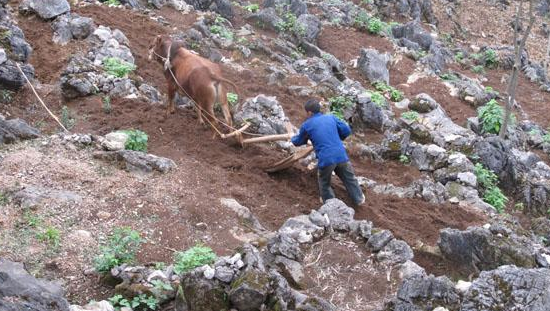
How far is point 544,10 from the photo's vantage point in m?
37.5

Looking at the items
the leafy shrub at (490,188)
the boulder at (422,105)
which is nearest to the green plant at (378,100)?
the boulder at (422,105)

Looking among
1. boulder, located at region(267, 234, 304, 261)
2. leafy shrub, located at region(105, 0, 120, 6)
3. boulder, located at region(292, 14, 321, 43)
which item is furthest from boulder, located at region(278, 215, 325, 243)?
boulder, located at region(292, 14, 321, 43)

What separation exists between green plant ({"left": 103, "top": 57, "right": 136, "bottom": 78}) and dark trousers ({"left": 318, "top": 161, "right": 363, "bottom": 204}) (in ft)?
16.3

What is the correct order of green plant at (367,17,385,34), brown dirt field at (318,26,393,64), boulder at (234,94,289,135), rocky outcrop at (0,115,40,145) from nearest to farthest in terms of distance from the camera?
Result: 1. rocky outcrop at (0,115,40,145)
2. boulder at (234,94,289,135)
3. brown dirt field at (318,26,393,64)
4. green plant at (367,17,385,34)

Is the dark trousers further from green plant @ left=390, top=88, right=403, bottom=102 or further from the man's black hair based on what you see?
green plant @ left=390, top=88, right=403, bottom=102

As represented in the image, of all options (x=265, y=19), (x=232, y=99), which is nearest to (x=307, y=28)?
(x=265, y=19)

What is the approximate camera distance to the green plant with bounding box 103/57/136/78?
37.7ft

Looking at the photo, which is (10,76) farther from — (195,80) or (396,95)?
(396,95)

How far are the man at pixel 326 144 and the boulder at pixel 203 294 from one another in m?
3.60

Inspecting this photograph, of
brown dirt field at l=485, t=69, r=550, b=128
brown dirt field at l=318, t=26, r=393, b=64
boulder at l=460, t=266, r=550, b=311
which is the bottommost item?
brown dirt field at l=485, t=69, r=550, b=128

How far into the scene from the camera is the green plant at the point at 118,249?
6352 mm

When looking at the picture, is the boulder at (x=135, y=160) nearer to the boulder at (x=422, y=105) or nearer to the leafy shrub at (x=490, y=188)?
the leafy shrub at (x=490, y=188)

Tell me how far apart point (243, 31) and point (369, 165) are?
8.22 metres

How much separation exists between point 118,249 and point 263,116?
5703 mm
